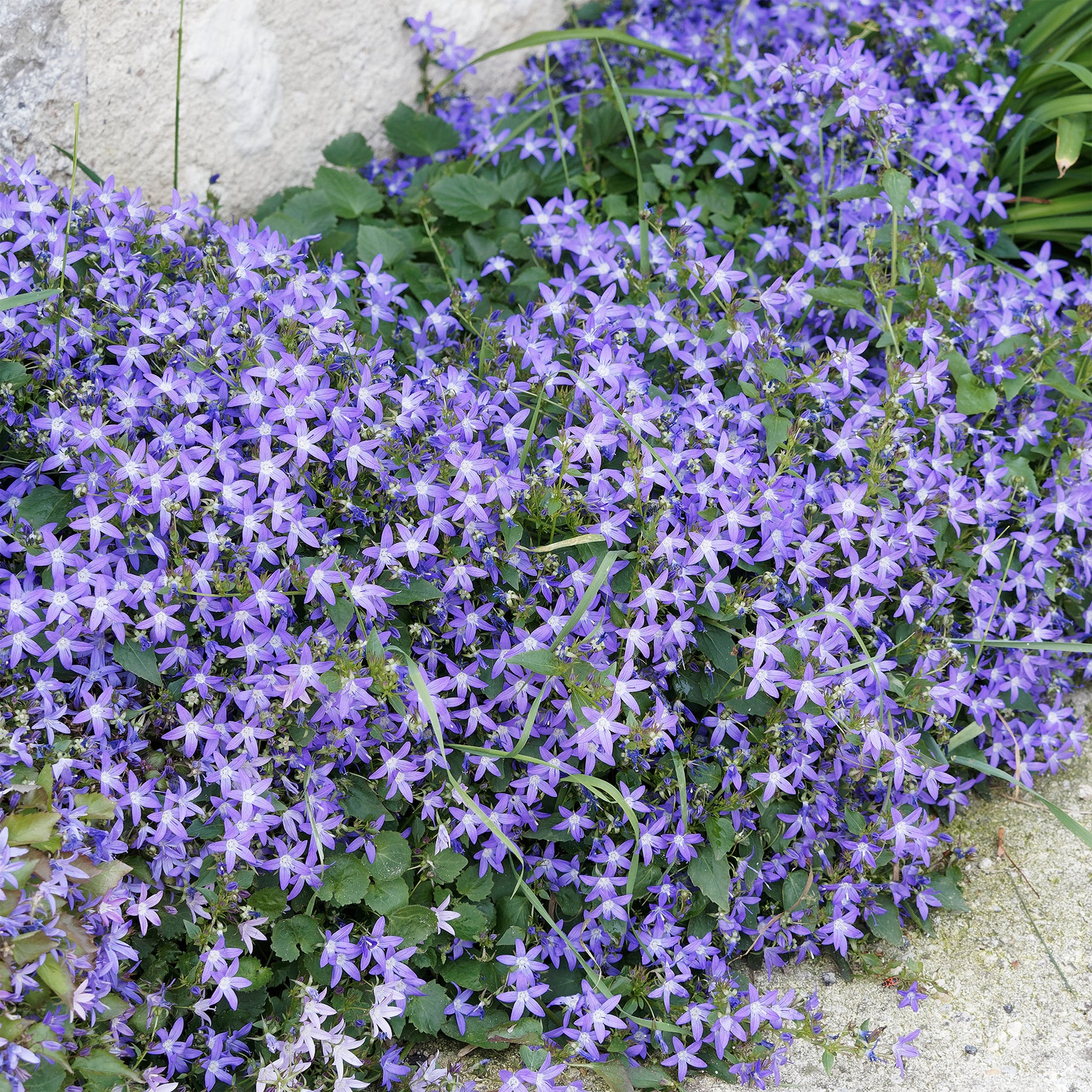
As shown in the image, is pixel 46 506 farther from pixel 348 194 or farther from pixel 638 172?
pixel 638 172

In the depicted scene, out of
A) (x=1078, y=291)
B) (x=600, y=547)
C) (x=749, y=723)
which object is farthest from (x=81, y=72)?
(x=1078, y=291)

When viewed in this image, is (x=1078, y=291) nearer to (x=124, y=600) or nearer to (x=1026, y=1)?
(x=1026, y=1)

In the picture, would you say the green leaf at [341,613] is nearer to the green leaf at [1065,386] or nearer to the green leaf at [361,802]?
the green leaf at [361,802]

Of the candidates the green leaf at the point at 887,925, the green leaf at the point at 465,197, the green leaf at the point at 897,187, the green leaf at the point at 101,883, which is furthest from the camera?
the green leaf at the point at 465,197

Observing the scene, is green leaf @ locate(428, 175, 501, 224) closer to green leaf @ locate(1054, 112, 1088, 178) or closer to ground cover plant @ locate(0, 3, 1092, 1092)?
ground cover plant @ locate(0, 3, 1092, 1092)

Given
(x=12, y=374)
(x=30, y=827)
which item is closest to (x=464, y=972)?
(x=30, y=827)

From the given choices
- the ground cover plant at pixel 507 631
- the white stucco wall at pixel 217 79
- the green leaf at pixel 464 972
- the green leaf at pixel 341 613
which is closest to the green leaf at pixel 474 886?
the ground cover plant at pixel 507 631
